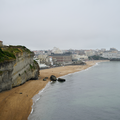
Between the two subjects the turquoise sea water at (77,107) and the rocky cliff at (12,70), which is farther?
the rocky cliff at (12,70)

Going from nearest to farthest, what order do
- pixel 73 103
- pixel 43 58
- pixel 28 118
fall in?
pixel 28 118 < pixel 73 103 < pixel 43 58

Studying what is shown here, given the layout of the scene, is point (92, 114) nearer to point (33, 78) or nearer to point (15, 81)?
point (15, 81)

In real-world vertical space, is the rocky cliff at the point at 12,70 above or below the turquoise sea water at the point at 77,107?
above

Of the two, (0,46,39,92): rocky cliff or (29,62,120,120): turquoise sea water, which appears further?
(0,46,39,92): rocky cliff

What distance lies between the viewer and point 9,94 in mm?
23641

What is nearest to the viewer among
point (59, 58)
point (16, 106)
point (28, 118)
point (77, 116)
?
point (28, 118)

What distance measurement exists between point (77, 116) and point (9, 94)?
1235cm

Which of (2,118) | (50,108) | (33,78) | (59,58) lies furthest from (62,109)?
(59,58)

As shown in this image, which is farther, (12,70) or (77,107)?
(12,70)

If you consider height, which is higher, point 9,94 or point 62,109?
point 9,94

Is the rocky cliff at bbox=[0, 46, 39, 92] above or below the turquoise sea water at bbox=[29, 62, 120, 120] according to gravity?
above

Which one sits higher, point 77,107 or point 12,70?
point 12,70

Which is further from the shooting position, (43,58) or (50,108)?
(43,58)

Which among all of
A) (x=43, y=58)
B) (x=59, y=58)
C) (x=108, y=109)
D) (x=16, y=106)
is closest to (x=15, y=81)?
(x=16, y=106)
